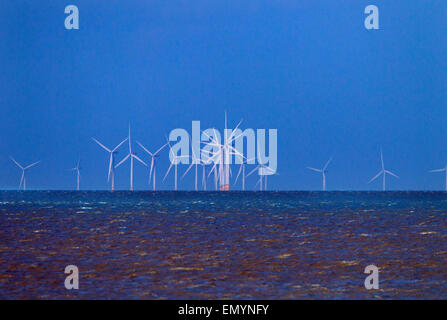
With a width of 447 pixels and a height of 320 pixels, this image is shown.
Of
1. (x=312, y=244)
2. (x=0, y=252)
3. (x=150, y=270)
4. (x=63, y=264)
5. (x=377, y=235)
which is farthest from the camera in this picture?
(x=377, y=235)

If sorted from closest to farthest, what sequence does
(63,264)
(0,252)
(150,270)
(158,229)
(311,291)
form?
(311,291) → (150,270) → (63,264) → (0,252) → (158,229)

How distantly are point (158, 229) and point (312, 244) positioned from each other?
2077 cm

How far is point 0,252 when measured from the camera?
46.3 meters

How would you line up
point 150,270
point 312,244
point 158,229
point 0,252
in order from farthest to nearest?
point 158,229 < point 312,244 < point 0,252 < point 150,270

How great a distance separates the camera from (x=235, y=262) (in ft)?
131

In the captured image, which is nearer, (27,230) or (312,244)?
(312,244)

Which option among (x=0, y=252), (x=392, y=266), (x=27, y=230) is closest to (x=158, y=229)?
(x=27, y=230)

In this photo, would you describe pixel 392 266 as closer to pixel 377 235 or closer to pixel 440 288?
pixel 440 288

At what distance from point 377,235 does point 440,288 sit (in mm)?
32630

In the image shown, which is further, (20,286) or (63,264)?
(63,264)
